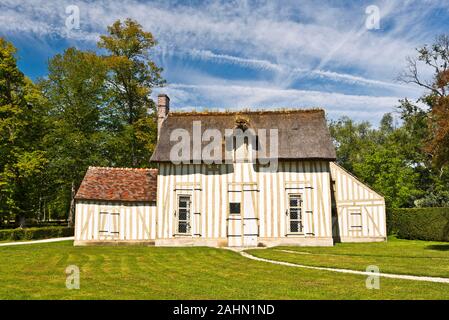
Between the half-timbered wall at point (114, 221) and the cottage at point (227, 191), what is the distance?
0.05 metres

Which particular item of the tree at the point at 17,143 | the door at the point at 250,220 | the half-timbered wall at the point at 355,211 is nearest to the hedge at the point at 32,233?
the tree at the point at 17,143

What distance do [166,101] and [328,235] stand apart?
1062cm

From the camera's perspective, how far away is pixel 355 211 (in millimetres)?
21438

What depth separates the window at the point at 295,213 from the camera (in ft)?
59.7

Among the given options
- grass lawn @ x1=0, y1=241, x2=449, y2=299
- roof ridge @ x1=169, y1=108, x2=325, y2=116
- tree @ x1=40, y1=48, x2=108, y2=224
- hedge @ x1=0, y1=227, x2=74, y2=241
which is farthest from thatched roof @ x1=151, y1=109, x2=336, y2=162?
tree @ x1=40, y1=48, x2=108, y2=224

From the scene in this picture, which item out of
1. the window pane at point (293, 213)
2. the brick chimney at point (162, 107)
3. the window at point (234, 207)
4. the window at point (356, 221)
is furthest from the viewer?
the window at point (356, 221)

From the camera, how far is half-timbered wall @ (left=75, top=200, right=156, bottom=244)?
1938 cm

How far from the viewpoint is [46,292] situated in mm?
7395

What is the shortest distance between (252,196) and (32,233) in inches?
535

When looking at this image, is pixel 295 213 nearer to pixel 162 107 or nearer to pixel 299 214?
pixel 299 214

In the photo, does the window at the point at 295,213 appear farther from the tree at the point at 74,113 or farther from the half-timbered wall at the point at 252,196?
the tree at the point at 74,113

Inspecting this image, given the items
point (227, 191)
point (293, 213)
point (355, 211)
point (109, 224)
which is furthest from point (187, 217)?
point (355, 211)

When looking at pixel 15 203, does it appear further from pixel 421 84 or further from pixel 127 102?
pixel 421 84
